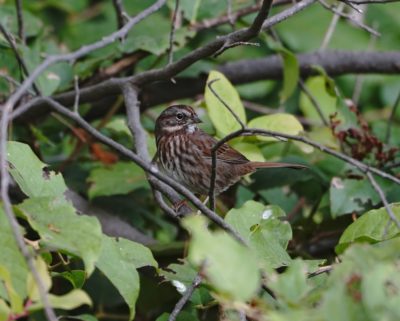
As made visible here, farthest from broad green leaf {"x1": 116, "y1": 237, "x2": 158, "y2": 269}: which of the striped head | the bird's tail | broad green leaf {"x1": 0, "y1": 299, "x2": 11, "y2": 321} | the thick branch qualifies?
the thick branch

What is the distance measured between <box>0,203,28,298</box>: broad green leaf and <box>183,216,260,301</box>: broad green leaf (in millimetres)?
637

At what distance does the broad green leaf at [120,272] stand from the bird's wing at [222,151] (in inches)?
66.2

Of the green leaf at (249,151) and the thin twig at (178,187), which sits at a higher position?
the thin twig at (178,187)

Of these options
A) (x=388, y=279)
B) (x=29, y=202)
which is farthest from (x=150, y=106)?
(x=388, y=279)

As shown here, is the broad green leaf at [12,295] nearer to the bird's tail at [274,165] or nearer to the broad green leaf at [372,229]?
the broad green leaf at [372,229]

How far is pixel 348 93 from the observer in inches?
253

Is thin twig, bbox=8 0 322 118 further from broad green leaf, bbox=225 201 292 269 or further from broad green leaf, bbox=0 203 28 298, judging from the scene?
broad green leaf, bbox=225 201 292 269

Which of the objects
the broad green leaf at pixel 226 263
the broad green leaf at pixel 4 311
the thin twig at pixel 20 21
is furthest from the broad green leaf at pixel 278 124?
the broad green leaf at pixel 226 263

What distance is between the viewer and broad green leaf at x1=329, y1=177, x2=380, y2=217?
409cm

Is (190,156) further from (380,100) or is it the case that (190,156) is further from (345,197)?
(380,100)

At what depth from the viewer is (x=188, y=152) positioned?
4.77 metres

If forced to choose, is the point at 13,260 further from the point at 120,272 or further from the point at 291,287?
the point at 291,287

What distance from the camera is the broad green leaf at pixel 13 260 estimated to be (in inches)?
92.7

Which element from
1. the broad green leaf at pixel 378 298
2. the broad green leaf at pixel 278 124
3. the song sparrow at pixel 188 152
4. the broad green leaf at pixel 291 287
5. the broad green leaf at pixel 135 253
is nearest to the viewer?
the broad green leaf at pixel 378 298
